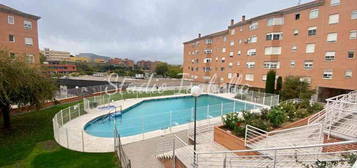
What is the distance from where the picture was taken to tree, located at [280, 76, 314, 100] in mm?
19181

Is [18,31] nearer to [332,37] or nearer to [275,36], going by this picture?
[275,36]

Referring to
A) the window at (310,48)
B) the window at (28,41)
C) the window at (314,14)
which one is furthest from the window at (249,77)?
the window at (28,41)

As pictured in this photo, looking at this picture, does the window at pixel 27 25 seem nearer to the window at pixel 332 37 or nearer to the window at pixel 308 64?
the window at pixel 308 64

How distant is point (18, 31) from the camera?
69.8 feet

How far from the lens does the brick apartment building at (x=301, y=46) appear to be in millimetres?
18344

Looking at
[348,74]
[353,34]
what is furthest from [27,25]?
[348,74]

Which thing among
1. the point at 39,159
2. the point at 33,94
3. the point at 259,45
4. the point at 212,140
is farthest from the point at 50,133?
the point at 259,45

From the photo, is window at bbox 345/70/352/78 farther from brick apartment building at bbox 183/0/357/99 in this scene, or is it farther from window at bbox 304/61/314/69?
window at bbox 304/61/314/69

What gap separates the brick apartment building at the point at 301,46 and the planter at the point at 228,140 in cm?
1953

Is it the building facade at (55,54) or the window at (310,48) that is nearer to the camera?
the window at (310,48)

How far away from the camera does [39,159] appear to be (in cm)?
789

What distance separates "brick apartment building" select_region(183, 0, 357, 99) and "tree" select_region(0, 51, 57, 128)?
27.5 meters

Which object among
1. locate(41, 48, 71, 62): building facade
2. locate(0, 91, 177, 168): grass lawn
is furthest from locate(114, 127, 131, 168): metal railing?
locate(41, 48, 71, 62): building facade

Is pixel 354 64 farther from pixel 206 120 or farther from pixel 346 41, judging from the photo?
pixel 206 120
